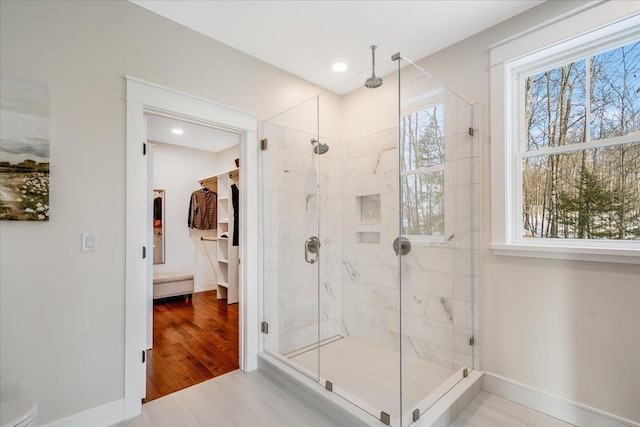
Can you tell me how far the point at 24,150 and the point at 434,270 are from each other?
2.61 metres

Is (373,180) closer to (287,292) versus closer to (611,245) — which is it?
(287,292)

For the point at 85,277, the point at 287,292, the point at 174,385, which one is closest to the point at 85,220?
the point at 85,277

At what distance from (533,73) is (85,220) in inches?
125

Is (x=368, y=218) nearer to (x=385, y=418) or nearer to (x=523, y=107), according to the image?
(x=523, y=107)

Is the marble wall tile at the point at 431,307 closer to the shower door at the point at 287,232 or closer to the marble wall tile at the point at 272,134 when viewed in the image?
the shower door at the point at 287,232

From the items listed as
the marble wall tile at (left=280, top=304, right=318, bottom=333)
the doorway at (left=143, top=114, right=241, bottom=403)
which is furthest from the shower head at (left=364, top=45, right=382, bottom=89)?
the marble wall tile at (left=280, top=304, right=318, bottom=333)

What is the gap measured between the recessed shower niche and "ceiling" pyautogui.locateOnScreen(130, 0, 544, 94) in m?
1.21

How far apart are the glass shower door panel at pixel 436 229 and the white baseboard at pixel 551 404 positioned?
0.70ft

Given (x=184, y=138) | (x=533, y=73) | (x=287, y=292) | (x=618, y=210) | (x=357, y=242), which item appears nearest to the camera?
(x=618, y=210)

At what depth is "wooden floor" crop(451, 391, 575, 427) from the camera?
6.10 feet

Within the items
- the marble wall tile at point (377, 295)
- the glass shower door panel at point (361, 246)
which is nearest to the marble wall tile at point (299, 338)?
the glass shower door panel at point (361, 246)

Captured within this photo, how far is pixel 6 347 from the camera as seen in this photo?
1591mm

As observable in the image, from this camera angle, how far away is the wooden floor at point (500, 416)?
6.10ft

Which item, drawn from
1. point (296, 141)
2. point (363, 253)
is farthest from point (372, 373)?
point (296, 141)
